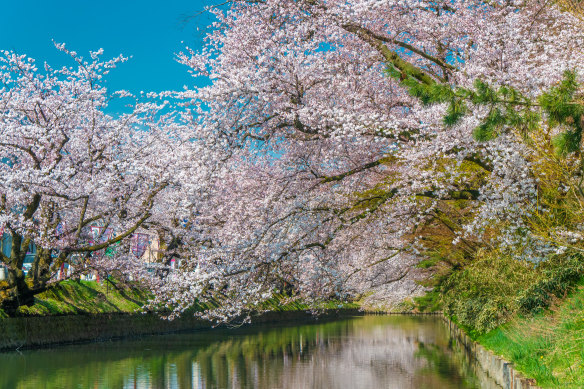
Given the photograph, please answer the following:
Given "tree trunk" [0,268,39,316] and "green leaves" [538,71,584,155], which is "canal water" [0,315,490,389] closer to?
"tree trunk" [0,268,39,316]

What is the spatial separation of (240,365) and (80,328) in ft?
31.2

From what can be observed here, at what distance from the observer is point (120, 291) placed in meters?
29.0

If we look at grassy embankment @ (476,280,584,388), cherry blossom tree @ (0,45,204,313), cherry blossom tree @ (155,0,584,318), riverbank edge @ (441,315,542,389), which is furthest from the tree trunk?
grassy embankment @ (476,280,584,388)

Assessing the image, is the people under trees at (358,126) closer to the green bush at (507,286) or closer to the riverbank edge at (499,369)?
the green bush at (507,286)

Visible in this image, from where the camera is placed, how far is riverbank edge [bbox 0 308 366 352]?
20.6 meters

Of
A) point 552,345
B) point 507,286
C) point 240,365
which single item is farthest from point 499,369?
point 240,365

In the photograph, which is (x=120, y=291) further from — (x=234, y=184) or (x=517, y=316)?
(x=517, y=316)

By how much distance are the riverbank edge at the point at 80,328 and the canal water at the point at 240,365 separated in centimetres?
102

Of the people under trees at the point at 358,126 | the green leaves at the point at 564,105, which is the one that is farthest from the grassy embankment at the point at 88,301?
the green leaves at the point at 564,105

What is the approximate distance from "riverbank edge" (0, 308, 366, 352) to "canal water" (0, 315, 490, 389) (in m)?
1.02

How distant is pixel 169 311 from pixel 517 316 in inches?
789

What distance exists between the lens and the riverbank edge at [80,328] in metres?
20.6

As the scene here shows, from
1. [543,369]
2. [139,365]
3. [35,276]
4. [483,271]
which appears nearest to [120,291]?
[35,276]

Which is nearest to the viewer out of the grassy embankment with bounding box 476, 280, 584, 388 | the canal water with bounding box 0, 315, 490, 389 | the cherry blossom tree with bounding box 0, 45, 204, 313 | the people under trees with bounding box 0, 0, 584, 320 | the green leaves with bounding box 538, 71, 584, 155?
the green leaves with bounding box 538, 71, 584, 155
